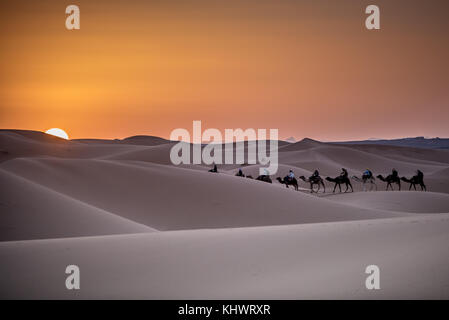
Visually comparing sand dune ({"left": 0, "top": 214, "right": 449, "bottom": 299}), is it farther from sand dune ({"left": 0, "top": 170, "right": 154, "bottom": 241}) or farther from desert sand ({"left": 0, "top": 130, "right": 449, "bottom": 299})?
sand dune ({"left": 0, "top": 170, "right": 154, "bottom": 241})

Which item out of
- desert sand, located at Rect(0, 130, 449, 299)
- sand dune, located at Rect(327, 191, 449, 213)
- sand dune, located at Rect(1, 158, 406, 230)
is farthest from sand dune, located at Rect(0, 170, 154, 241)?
sand dune, located at Rect(327, 191, 449, 213)

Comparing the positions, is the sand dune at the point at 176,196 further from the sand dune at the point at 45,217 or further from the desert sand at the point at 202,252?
the sand dune at the point at 45,217

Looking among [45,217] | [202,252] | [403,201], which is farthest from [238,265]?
[403,201]

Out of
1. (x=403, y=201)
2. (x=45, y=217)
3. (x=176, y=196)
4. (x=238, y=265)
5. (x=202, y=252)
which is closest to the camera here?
(x=238, y=265)

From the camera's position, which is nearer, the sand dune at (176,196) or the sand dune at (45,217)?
the sand dune at (45,217)

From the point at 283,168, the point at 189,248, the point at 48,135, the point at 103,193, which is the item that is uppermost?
the point at 48,135

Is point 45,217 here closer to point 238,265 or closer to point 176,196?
point 238,265

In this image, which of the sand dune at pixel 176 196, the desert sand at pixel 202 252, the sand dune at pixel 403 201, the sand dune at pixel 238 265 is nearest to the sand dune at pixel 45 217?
the desert sand at pixel 202 252

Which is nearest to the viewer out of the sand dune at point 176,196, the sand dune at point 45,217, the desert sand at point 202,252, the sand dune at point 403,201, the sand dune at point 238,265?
the sand dune at point 238,265

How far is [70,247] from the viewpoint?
6.66 metres

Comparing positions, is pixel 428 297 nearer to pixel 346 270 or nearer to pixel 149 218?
pixel 346 270

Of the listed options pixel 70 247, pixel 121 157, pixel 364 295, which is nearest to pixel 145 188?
pixel 70 247

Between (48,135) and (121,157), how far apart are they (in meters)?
38.7
